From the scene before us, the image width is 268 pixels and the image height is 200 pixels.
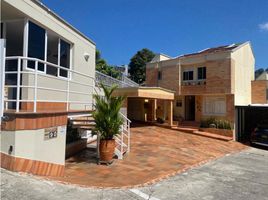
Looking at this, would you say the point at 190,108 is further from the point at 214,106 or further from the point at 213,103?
the point at 214,106

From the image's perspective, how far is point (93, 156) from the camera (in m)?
11.3

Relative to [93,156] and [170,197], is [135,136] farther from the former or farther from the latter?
[170,197]

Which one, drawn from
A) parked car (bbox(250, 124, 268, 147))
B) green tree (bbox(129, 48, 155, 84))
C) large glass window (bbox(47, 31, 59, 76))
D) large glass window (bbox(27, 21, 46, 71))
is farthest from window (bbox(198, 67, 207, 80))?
green tree (bbox(129, 48, 155, 84))

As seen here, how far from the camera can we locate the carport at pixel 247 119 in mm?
23203

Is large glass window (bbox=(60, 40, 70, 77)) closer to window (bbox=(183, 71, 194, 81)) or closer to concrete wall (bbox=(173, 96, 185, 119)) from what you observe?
window (bbox=(183, 71, 194, 81))

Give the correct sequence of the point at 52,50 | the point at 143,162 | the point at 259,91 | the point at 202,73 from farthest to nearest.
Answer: the point at 259,91
the point at 202,73
the point at 52,50
the point at 143,162

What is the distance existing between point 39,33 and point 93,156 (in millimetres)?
5424

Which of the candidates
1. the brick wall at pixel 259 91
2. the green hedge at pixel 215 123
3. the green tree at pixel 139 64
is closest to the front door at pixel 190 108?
the green hedge at pixel 215 123

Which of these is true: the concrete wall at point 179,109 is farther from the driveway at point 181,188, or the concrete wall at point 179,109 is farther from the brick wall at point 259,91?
the driveway at point 181,188

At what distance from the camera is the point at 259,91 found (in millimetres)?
29031

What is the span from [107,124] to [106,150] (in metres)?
0.97

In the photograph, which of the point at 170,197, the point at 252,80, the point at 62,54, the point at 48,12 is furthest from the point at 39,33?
the point at 252,80

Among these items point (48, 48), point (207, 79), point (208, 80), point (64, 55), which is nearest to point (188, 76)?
point (207, 79)

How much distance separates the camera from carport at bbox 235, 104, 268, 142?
23.2m
